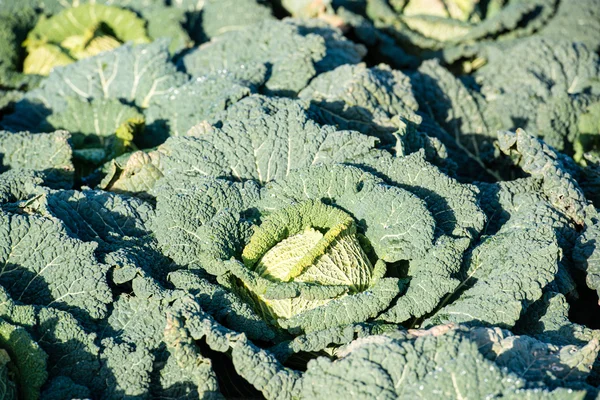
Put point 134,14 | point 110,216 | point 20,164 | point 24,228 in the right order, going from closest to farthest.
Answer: point 24,228 < point 110,216 < point 20,164 < point 134,14

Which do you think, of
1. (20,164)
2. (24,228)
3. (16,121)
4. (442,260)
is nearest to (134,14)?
(16,121)

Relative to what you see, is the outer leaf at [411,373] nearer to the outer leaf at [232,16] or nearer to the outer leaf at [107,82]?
the outer leaf at [107,82]

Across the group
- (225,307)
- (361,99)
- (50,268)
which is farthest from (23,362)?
(361,99)

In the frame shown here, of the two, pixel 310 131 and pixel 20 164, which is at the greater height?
pixel 310 131

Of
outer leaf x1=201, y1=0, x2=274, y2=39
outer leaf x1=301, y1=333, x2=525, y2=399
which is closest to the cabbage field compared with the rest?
outer leaf x1=301, y1=333, x2=525, y2=399

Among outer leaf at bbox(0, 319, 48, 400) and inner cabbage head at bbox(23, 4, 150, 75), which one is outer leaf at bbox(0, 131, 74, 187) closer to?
outer leaf at bbox(0, 319, 48, 400)

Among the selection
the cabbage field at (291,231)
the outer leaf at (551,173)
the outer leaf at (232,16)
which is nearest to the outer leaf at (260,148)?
the cabbage field at (291,231)

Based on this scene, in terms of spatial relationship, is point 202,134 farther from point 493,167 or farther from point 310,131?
point 493,167

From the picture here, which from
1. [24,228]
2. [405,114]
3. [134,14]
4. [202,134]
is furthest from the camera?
[134,14]
